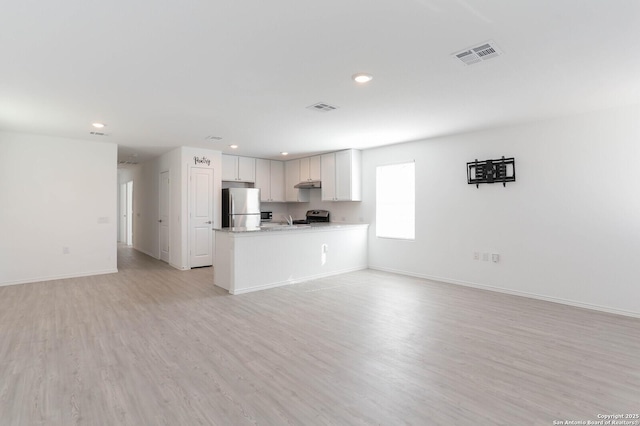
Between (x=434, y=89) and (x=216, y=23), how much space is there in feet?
7.24

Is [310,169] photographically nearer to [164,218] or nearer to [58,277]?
[164,218]

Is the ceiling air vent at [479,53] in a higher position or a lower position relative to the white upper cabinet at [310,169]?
higher

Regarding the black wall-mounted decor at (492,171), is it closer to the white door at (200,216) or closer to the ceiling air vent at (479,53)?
the ceiling air vent at (479,53)

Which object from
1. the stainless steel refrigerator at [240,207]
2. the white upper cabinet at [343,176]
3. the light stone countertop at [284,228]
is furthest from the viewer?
the stainless steel refrigerator at [240,207]

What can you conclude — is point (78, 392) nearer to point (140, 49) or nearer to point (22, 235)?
point (140, 49)

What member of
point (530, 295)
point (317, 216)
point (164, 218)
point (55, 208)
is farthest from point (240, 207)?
point (530, 295)

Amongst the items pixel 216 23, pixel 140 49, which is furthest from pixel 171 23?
pixel 140 49

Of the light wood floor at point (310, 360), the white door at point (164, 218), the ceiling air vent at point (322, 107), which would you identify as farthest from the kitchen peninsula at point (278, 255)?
the white door at point (164, 218)

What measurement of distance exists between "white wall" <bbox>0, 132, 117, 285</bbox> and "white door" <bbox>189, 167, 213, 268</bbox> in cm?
141

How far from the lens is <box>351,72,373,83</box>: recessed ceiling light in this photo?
2961mm

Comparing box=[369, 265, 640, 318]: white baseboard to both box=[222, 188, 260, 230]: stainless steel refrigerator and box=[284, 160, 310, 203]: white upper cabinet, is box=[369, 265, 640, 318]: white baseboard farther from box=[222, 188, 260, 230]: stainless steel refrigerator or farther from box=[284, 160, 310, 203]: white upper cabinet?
box=[222, 188, 260, 230]: stainless steel refrigerator

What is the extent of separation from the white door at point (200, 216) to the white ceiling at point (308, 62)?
223 cm

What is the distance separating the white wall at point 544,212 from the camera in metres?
3.93

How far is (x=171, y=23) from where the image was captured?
84.3 inches
